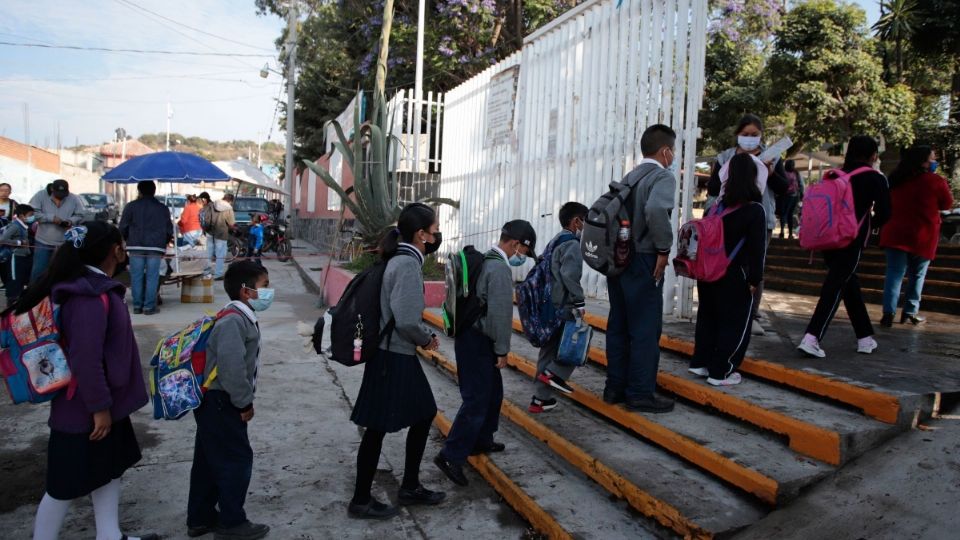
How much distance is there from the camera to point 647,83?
582 centimetres

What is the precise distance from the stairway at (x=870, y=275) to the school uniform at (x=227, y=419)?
21.2 feet

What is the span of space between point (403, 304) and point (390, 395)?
458 millimetres

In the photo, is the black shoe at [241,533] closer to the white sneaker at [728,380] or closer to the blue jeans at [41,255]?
the white sneaker at [728,380]

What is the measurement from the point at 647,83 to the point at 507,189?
2903 millimetres

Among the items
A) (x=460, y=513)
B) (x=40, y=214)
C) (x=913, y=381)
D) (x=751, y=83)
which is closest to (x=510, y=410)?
(x=460, y=513)

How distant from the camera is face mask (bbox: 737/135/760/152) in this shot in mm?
4176

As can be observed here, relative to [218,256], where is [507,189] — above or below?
above

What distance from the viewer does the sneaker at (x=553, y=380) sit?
4.32 meters

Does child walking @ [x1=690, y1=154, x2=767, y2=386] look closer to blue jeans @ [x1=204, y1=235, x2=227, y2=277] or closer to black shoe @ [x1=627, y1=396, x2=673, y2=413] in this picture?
black shoe @ [x1=627, y1=396, x2=673, y2=413]

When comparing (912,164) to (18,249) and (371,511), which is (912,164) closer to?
(371,511)

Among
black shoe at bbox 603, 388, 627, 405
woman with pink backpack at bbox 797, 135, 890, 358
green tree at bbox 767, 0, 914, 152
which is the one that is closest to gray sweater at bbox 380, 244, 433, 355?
black shoe at bbox 603, 388, 627, 405

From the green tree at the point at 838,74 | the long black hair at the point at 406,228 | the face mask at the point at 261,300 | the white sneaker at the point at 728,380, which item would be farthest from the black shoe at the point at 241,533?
the green tree at the point at 838,74

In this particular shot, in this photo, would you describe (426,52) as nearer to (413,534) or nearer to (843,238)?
(843,238)

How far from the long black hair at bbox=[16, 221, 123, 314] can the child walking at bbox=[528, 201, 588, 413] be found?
7.87 feet
